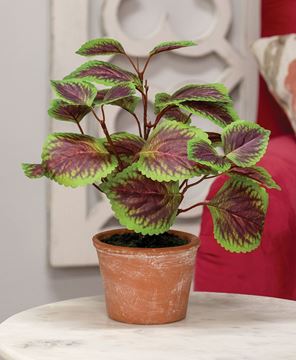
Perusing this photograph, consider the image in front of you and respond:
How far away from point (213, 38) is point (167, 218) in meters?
0.99

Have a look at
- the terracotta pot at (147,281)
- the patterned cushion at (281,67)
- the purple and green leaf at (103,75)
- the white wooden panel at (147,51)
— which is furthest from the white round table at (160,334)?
the white wooden panel at (147,51)

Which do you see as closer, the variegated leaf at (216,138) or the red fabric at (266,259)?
the variegated leaf at (216,138)

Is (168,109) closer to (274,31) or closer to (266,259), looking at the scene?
(266,259)

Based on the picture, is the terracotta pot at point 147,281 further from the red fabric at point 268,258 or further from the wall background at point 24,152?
the wall background at point 24,152

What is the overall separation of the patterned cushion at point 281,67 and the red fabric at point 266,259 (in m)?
0.24

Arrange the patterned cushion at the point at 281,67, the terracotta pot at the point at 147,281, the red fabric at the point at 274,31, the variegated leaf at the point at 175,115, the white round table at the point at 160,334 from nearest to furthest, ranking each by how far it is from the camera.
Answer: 1. the white round table at the point at 160,334
2. the terracotta pot at the point at 147,281
3. the variegated leaf at the point at 175,115
4. the patterned cushion at the point at 281,67
5. the red fabric at the point at 274,31

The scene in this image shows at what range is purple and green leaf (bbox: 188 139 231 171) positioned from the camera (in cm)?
81

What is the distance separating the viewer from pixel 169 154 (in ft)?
2.74

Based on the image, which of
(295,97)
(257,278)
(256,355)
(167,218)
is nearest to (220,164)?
(167,218)

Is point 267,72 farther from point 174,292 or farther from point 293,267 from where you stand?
point 174,292

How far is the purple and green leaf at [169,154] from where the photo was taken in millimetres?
821

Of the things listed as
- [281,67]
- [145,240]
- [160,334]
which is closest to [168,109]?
[145,240]

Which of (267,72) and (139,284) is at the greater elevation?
(267,72)

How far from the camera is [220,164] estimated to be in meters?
0.82
